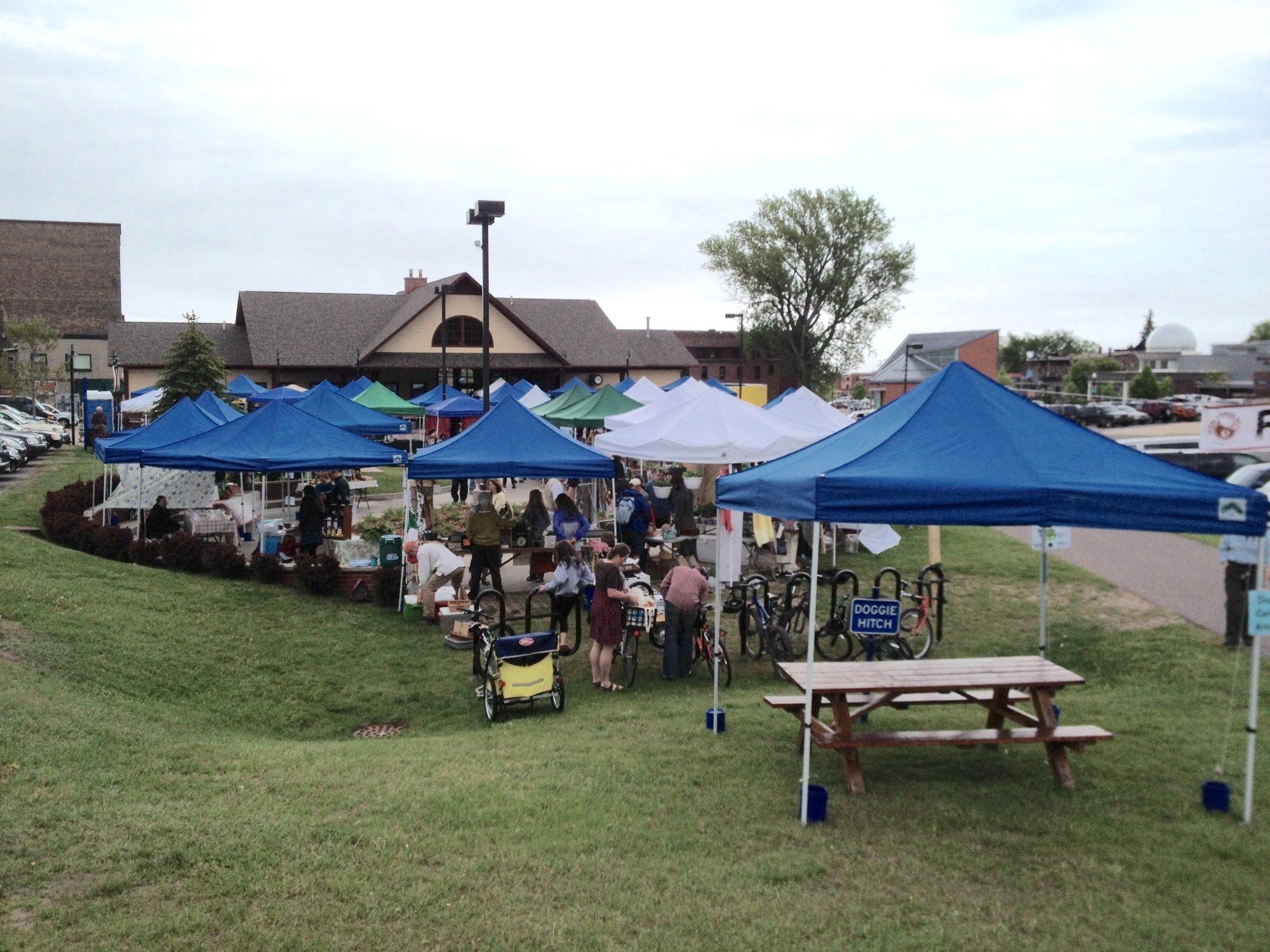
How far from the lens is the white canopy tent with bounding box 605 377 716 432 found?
1700 cm

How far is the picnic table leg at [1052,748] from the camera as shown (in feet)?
22.3

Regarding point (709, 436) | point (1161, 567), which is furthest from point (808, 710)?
point (1161, 567)

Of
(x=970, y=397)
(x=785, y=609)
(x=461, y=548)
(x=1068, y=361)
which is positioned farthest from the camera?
(x=1068, y=361)

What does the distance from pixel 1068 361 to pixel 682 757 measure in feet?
429

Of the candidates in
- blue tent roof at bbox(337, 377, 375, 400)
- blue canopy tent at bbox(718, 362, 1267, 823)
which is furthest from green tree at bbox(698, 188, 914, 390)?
blue canopy tent at bbox(718, 362, 1267, 823)

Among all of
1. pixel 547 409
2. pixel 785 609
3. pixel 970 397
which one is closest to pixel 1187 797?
pixel 970 397

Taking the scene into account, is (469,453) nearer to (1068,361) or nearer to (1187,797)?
(1187,797)

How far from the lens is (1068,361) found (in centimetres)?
12506

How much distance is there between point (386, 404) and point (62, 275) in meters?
59.4

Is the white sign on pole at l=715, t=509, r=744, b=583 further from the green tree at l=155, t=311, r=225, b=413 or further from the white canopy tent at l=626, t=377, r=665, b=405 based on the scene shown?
the green tree at l=155, t=311, r=225, b=413

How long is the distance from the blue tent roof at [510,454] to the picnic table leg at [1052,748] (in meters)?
7.94

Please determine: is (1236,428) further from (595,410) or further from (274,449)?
(595,410)

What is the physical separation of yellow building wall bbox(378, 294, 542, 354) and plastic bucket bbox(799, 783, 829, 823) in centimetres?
4407

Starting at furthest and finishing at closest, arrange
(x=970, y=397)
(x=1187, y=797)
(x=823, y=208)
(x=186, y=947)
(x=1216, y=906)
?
(x=823, y=208) < (x=970, y=397) < (x=1187, y=797) < (x=1216, y=906) < (x=186, y=947)
